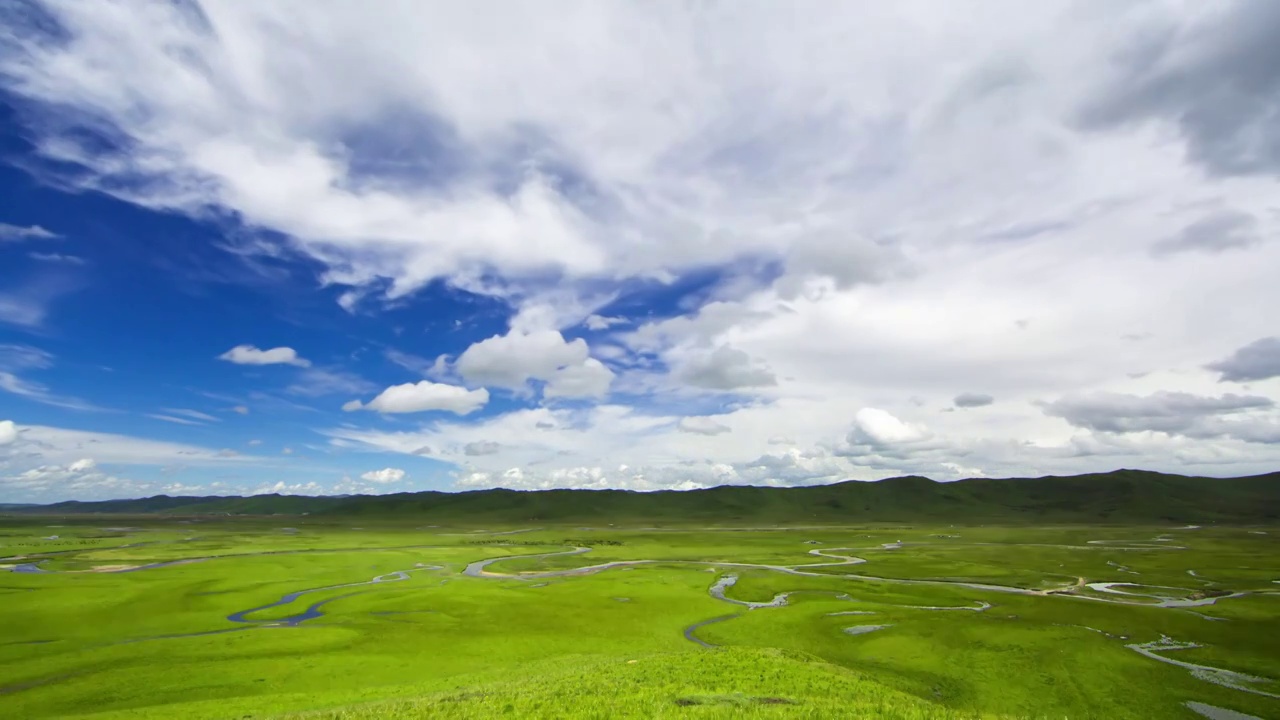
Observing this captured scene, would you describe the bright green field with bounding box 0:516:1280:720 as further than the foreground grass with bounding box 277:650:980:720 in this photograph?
Yes

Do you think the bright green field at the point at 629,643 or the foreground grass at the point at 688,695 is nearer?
the foreground grass at the point at 688,695

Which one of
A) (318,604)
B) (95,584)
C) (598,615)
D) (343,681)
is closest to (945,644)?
(598,615)

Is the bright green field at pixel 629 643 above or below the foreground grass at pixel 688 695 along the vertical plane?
below

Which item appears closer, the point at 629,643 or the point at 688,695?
the point at 688,695

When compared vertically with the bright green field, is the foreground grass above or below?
above

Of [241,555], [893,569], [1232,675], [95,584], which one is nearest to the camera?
[1232,675]

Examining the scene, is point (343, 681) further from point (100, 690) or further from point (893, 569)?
point (893, 569)

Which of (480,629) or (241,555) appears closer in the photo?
(480,629)

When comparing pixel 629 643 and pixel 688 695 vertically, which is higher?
pixel 688 695
